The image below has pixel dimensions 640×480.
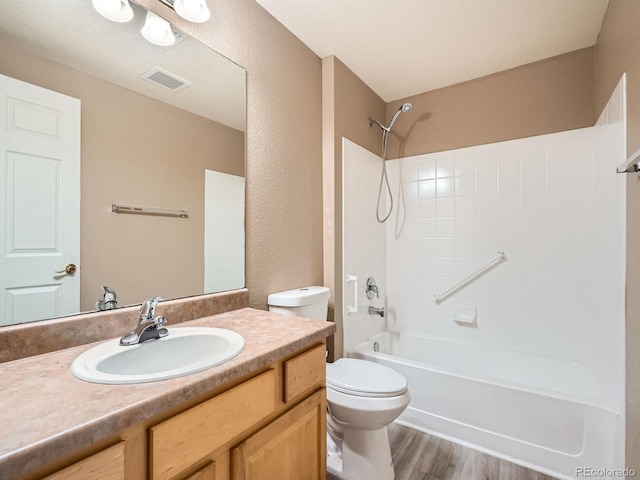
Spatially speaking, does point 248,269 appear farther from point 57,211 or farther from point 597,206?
point 597,206

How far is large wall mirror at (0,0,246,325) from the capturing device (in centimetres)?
84

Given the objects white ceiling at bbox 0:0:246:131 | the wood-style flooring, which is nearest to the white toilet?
the wood-style flooring

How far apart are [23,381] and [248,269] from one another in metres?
0.89

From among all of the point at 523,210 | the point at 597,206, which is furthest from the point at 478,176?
the point at 597,206

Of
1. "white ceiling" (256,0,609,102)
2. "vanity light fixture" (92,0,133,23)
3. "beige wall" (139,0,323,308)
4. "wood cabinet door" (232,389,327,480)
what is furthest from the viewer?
"white ceiling" (256,0,609,102)

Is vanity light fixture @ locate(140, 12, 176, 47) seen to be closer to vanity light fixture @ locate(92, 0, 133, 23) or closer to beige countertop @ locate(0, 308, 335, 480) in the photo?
vanity light fixture @ locate(92, 0, 133, 23)

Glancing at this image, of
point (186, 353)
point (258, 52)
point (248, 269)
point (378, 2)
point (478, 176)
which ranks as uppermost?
point (378, 2)

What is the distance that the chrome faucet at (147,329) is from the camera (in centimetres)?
91

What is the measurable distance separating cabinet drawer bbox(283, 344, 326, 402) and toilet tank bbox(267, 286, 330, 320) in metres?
0.48

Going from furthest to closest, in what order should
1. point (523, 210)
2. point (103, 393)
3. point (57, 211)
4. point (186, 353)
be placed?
point (523, 210) → point (186, 353) → point (57, 211) → point (103, 393)

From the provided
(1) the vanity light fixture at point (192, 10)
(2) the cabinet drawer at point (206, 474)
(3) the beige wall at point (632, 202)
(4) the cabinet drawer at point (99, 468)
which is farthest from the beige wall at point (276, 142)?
(3) the beige wall at point (632, 202)

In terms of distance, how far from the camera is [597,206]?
1.89 m

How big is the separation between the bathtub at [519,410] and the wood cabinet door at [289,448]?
106cm

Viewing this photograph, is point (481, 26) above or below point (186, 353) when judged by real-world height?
above
